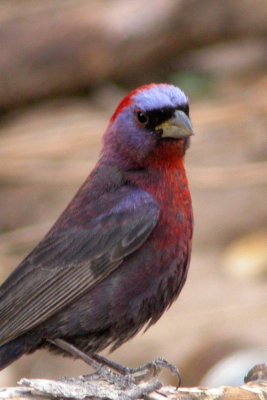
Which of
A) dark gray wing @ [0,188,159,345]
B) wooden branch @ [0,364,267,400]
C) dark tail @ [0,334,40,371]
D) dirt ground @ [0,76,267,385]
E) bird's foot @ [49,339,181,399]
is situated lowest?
wooden branch @ [0,364,267,400]

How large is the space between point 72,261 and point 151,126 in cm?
71

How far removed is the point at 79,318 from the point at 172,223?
1.92 feet

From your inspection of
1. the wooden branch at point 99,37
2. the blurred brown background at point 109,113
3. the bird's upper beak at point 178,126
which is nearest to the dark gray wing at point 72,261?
the bird's upper beak at point 178,126

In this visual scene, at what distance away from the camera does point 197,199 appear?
Result: 998 centimetres

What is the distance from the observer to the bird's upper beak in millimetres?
5715

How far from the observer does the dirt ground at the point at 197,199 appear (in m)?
8.56

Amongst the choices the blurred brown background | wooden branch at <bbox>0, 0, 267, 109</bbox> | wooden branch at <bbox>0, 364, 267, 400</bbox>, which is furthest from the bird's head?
wooden branch at <bbox>0, 0, 267, 109</bbox>

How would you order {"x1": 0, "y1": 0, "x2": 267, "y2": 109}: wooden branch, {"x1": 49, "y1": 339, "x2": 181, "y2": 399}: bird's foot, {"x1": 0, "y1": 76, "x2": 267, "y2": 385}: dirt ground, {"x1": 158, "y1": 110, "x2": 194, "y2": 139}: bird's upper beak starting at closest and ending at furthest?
{"x1": 49, "y1": 339, "x2": 181, "y2": 399}: bird's foot, {"x1": 158, "y1": 110, "x2": 194, "y2": 139}: bird's upper beak, {"x1": 0, "y1": 76, "x2": 267, "y2": 385}: dirt ground, {"x1": 0, "y1": 0, "x2": 267, "y2": 109}: wooden branch

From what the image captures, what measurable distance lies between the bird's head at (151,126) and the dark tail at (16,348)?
94cm

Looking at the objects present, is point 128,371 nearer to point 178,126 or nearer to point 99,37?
point 178,126

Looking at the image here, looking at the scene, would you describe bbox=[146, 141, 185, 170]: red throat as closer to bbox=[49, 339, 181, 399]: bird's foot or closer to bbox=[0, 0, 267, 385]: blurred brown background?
bbox=[49, 339, 181, 399]: bird's foot

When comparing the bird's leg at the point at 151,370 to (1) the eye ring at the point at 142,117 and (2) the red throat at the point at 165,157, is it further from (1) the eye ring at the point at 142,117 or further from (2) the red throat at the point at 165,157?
(1) the eye ring at the point at 142,117

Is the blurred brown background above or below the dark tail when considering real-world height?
above

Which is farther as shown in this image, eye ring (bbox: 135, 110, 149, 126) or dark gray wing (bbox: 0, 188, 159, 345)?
eye ring (bbox: 135, 110, 149, 126)
